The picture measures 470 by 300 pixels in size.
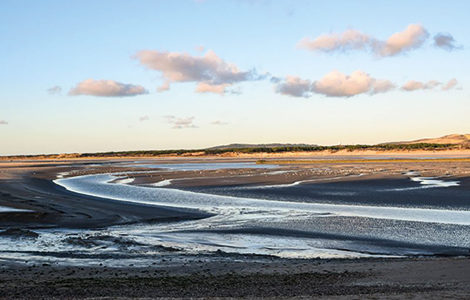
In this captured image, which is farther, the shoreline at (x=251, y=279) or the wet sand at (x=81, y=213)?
the wet sand at (x=81, y=213)

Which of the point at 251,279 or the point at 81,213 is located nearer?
the point at 251,279

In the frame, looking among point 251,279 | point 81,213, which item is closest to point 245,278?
point 251,279

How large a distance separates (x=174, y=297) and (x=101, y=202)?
756 inches

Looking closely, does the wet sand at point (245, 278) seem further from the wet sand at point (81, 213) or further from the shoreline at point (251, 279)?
the wet sand at point (81, 213)

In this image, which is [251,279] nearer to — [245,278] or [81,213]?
[245,278]

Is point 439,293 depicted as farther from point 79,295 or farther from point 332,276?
point 79,295

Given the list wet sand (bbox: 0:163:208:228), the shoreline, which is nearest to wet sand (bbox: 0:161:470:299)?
the shoreline

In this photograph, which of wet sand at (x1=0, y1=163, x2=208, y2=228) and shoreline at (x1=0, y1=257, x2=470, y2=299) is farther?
wet sand at (x1=0, y1=163, x2=208, y2=228)

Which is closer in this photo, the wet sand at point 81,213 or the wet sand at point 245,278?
the wet sand at point 245,278

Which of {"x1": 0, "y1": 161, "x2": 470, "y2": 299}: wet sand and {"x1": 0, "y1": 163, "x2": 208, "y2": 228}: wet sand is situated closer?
{"x1": 0, "y1": 161, "x2": 470, "y2": 299}: wet sand

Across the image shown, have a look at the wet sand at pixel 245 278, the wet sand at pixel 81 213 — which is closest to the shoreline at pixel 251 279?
the wet sand at pixel 245 278

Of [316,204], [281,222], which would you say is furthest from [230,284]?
[316,204]

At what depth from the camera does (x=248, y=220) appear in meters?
20.8

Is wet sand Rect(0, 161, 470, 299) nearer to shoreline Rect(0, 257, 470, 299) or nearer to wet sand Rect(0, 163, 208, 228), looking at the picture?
shoreline Rect(0, 257, 470, 299)
